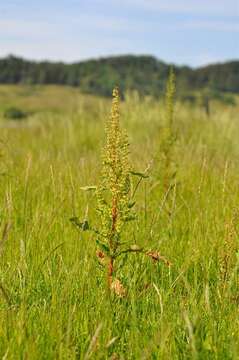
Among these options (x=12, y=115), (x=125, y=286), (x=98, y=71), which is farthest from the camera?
(x=98, y=71)

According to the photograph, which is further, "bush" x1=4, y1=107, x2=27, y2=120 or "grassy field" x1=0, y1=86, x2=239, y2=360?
"bush" x1=4, y1=107, x2=27, y2=120

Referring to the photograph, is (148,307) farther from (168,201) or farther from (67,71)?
(67,71)

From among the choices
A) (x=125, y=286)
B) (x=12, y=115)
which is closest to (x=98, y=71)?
(x=12, y=115)

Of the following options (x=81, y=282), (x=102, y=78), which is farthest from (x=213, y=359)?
(x=102, y=78)

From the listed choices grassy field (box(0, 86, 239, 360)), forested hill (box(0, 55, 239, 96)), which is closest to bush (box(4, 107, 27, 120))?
grassy field (box(0, 86, 239, 360))

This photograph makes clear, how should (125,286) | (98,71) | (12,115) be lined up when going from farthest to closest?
(98,71) → (12,115) → (125,286)

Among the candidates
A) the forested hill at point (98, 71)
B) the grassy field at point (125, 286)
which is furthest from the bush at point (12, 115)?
the forested hill at point (98, 71)

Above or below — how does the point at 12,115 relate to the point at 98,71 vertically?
below

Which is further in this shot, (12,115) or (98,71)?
(98,71)

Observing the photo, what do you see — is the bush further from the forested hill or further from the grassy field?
the forested hill

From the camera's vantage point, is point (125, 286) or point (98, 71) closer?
point (125, 286)

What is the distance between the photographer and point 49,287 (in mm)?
2215

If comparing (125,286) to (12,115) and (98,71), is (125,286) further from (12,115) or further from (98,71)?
(98,71)

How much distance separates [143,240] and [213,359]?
0.98 meters
